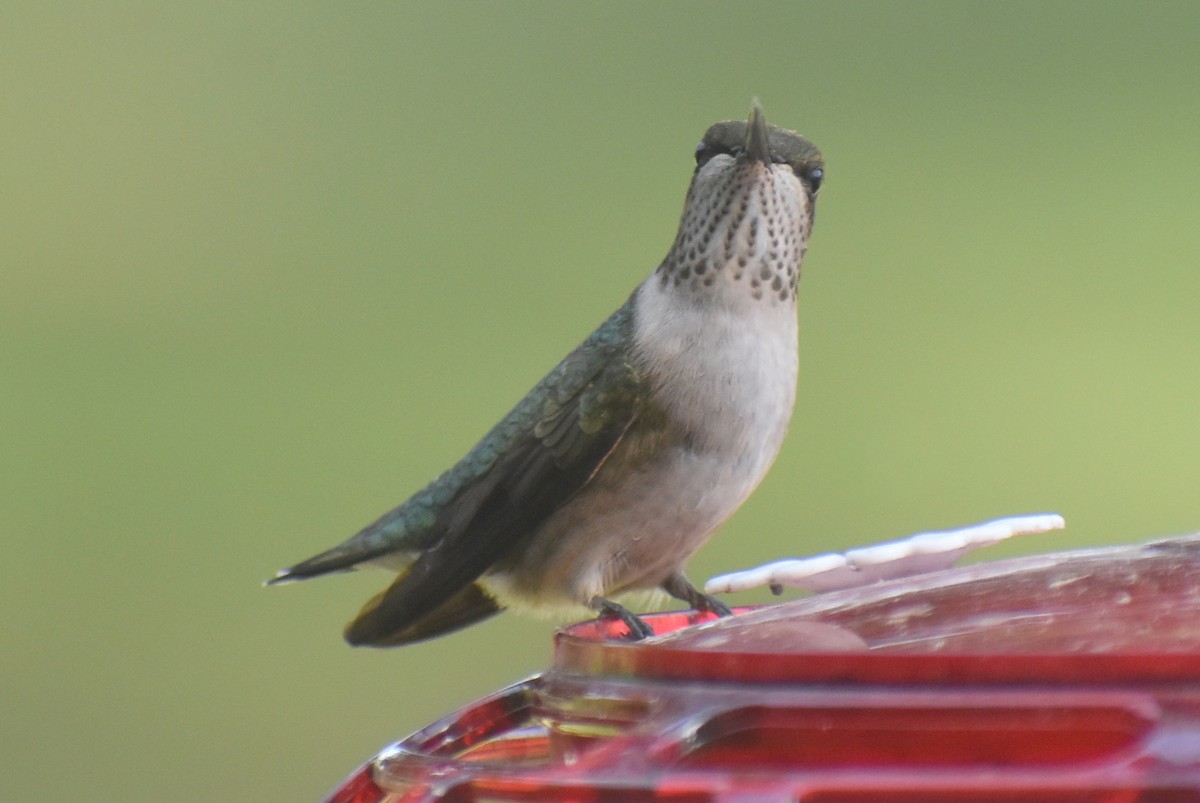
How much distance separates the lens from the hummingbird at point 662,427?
2.56 meters

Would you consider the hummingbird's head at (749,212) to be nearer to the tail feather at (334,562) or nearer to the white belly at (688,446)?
the white belly at (688,446)

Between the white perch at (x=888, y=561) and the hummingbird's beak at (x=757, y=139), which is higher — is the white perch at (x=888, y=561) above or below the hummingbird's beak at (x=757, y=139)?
→ below

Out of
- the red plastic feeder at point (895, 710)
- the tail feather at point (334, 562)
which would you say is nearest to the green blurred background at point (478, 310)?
the tail feather at point (334, 562)

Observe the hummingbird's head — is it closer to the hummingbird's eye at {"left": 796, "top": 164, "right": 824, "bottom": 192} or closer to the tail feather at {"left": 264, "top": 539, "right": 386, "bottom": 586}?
the hummingbird's eye at {"left": 796, "top": 164, "right": 824, "bottom": 192}

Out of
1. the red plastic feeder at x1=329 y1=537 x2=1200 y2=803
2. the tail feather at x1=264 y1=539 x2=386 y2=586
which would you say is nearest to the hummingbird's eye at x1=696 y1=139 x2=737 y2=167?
the tail feather at x1=264 y1=539 x2=386 y2=586

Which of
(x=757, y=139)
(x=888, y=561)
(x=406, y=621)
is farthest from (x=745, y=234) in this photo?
(x=888, y=561)

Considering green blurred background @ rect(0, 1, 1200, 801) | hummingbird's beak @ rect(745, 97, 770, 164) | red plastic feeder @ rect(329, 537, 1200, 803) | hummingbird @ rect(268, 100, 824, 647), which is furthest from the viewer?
green blurred background @ rect(0, 1, 1200, 801)

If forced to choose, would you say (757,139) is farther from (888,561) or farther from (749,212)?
(888,561)

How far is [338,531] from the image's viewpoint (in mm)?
6062

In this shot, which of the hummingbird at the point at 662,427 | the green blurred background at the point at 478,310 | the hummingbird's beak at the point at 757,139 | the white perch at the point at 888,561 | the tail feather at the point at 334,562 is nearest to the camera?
the white perch at the point at 888,561

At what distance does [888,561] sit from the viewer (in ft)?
4.36

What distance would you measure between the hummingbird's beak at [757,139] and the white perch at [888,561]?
1154 millimetres

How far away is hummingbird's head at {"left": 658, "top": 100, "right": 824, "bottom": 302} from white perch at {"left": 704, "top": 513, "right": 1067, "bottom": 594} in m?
1.17

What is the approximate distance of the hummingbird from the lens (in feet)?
8.41
